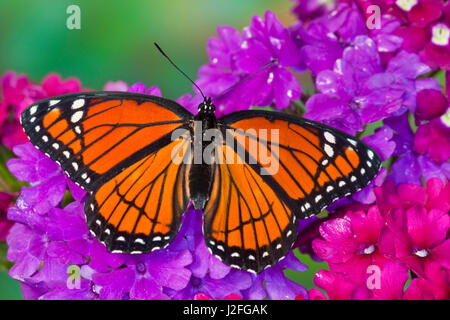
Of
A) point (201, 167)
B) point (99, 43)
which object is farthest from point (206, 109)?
point (99, 43)

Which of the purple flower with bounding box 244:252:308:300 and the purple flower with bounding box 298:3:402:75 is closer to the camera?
the purple flower with bounding box 244:252:308:300

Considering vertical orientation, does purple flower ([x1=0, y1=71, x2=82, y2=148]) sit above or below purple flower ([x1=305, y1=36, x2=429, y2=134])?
below

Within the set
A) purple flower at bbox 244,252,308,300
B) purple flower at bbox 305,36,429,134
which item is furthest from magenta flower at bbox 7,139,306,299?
purple flower at bbox 305,36,429,134

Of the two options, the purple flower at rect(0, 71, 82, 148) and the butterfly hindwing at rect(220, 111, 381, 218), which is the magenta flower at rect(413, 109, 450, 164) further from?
the purple flower at rect(0, 71, 82, 148)

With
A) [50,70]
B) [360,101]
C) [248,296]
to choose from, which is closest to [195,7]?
[50,70]

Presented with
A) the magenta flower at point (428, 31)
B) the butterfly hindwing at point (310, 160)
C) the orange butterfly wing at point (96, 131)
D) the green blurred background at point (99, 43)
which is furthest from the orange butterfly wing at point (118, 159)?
the green blurred background at point (99, 43)

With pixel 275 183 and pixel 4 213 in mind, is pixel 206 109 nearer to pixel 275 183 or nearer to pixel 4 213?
pixel 275 183
